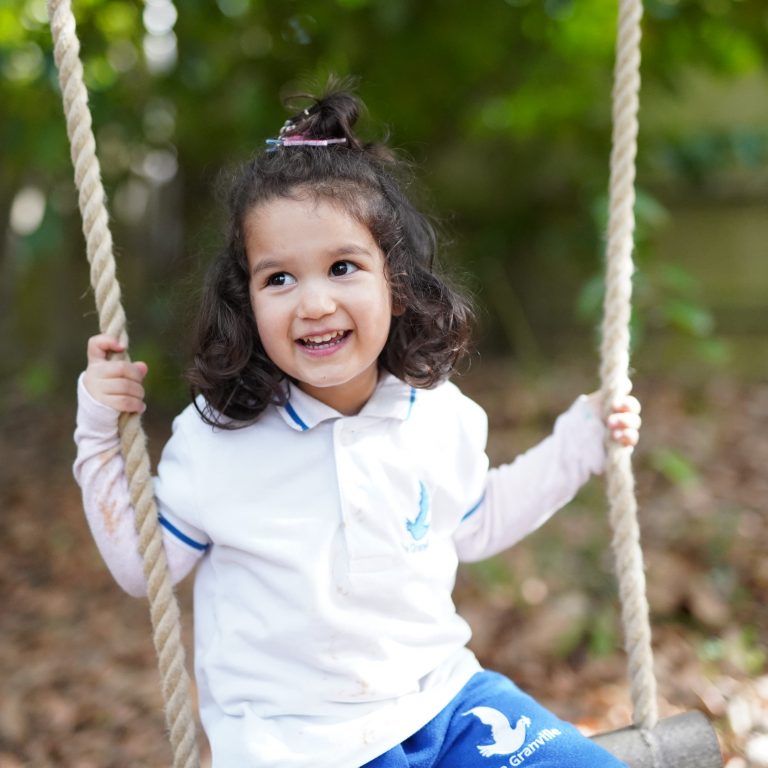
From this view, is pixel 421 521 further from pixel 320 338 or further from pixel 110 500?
pixel 110 500

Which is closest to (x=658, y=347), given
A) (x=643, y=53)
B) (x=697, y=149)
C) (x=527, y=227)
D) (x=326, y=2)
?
(x=527, y=227)

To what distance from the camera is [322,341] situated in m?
1.33

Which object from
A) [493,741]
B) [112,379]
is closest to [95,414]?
[112,379]

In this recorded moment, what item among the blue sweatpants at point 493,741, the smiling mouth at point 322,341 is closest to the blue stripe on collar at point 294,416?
the smiling mouth at point 322,341

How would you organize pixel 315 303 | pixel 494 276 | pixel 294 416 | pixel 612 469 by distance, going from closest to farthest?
pixel 315 303, pixel 294 416, pixel 612 469, pixel 494 276

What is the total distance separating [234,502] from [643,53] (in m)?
2.32

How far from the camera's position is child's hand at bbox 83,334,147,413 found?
1.36m

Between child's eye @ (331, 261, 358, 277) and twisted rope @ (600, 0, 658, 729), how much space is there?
0.44m

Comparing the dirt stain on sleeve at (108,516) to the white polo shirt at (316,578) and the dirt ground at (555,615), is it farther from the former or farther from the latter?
the dirt ground at (555,615)

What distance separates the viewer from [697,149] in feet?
11.3

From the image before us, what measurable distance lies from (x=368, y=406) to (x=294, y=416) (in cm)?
12

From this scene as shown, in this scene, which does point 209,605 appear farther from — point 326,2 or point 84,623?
point 326,2

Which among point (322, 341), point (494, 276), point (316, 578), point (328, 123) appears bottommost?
point (316, 578)

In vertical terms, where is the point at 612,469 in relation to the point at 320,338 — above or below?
below
